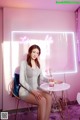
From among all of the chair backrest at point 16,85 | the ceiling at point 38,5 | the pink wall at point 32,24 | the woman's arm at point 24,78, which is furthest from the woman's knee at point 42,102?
the ceiling at point 38,5

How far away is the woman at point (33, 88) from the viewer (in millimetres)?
1836

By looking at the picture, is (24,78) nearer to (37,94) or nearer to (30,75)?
(30,75)

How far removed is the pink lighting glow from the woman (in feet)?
1.51

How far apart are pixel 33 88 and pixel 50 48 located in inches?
34.9

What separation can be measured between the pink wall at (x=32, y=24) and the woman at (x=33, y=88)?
20.9 inches

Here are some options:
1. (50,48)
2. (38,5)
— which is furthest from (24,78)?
(38,5)

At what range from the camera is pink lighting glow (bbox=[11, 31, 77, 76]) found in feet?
8.27

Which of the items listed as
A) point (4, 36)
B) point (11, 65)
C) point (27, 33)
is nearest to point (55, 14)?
point (27, 33)

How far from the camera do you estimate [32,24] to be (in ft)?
8.48

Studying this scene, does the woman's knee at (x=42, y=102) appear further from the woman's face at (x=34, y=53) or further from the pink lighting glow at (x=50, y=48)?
the pink lighting glow at (x=50, y=48)

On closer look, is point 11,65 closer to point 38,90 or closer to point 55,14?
point 38,90

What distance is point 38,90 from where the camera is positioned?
6.85 feet

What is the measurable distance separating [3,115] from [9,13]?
158 centimetres

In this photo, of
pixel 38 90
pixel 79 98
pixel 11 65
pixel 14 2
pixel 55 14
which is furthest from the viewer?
pixel 55 14
